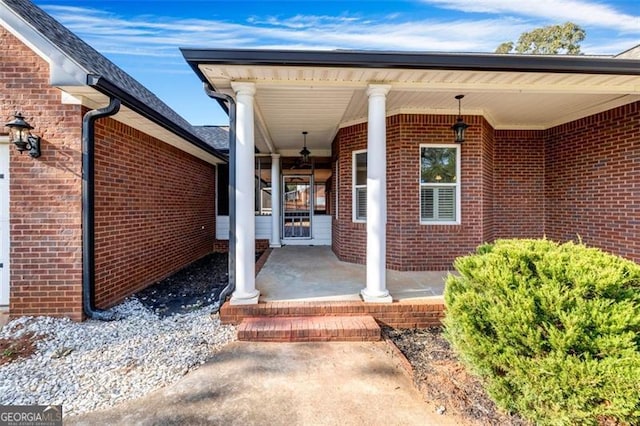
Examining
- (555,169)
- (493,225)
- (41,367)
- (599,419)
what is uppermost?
(555,169)

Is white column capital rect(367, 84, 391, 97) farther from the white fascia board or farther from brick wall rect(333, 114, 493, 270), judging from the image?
the white fascia board

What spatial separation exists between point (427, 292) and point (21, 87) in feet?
19.7

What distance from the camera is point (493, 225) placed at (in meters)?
6.11

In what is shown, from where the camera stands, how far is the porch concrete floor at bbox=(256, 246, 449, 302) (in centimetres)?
398

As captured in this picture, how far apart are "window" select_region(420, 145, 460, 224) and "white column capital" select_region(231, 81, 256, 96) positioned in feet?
11.5

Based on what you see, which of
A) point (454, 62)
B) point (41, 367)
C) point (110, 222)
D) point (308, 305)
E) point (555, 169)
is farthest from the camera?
point (555, 169)

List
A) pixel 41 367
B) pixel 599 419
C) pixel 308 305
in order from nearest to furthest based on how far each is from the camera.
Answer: pixel 599 419
pixel 41 367
pixel 308 305

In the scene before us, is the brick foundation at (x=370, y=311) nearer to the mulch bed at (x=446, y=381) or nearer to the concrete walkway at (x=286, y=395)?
the mulch bed at (x=446, y=381)

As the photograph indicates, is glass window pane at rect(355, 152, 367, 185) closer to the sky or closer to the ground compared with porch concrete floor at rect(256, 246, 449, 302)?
closer to the sky

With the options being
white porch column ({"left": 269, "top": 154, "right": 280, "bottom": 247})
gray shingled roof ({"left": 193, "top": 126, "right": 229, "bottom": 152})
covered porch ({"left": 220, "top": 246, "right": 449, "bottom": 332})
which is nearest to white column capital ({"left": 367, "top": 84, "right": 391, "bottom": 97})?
covered porch ({"left": 220, "top": 246, "right": 449, "bottom": 332})

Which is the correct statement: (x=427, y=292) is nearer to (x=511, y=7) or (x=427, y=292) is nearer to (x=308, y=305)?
(x=308, y=305)

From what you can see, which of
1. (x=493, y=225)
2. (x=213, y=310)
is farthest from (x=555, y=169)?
(x=213, y=310)

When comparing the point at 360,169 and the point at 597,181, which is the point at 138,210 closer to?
the point at 360,169

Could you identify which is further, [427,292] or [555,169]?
[555,169]
